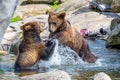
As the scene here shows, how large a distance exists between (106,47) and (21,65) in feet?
16.8

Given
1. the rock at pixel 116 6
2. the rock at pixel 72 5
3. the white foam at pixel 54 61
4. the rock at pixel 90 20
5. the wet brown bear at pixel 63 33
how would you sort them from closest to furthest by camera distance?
the white foam at pixel 54 61, the wet brown bear at pixel 63 33, the rock at pixel 90 20, the rock at pixel 116 6, the rock at pixel 72 5

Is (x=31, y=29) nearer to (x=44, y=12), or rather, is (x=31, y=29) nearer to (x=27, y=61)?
(x=27, y=61)

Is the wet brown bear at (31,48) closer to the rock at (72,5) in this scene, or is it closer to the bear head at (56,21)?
the bear head at (56,21)

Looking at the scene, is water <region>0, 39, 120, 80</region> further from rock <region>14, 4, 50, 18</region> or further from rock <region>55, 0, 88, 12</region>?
rock <region>14, 4, 50, 18</region>

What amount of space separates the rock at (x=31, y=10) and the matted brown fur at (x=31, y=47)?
13.5m

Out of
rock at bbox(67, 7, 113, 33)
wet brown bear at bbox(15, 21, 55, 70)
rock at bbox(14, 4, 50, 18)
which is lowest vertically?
rock at bbox(14, 4, 50, 18)

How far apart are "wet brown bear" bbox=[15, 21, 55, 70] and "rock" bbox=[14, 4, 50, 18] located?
13543mm

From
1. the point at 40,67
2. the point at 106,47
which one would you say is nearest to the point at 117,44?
the point at 106,47

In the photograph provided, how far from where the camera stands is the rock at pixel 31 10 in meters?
22.0

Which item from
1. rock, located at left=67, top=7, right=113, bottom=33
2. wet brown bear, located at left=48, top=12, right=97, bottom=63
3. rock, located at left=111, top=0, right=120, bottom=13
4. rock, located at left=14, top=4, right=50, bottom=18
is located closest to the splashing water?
wet brown bear, located at left=48, top=12, right=97, bottom=63

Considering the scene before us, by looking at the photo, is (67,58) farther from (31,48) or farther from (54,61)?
(31,48)

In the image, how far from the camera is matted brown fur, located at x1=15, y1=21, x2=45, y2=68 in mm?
8055

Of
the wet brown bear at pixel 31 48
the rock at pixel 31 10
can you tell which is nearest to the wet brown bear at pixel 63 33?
the wet brown bear at pixel 31 48

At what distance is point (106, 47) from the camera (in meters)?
12.8
